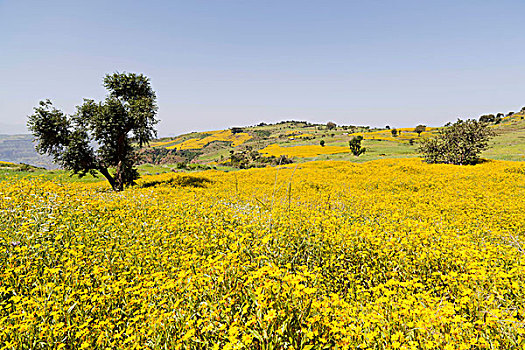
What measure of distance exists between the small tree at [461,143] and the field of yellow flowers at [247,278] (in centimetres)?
2670

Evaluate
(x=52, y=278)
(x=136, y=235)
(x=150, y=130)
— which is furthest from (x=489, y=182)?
(x=150, y=130)

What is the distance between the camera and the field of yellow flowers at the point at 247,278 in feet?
11.4

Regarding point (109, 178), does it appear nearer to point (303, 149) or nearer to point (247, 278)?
point (247, 278)

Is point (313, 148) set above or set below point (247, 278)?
above

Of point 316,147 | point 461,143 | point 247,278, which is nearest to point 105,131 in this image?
point 247,278

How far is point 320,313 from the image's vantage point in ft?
12.5

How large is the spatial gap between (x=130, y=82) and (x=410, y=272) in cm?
2312

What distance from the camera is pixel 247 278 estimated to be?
182 inches

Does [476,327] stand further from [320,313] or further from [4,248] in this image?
[4,248]

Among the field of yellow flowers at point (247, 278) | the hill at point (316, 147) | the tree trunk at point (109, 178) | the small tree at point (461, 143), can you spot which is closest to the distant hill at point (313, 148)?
the hill at point (316, 147)

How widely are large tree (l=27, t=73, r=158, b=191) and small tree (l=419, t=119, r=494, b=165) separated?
39.8 meters

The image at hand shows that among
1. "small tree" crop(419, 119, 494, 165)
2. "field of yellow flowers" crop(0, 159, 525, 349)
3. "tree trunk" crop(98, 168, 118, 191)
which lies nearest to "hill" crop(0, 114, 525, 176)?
"tree trunk" crop(98, 168, 118, 191)

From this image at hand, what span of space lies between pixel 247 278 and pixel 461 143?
4120 centimetres

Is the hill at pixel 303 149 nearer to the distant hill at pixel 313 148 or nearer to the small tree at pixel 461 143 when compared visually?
the distant hill at pixel 313 148
